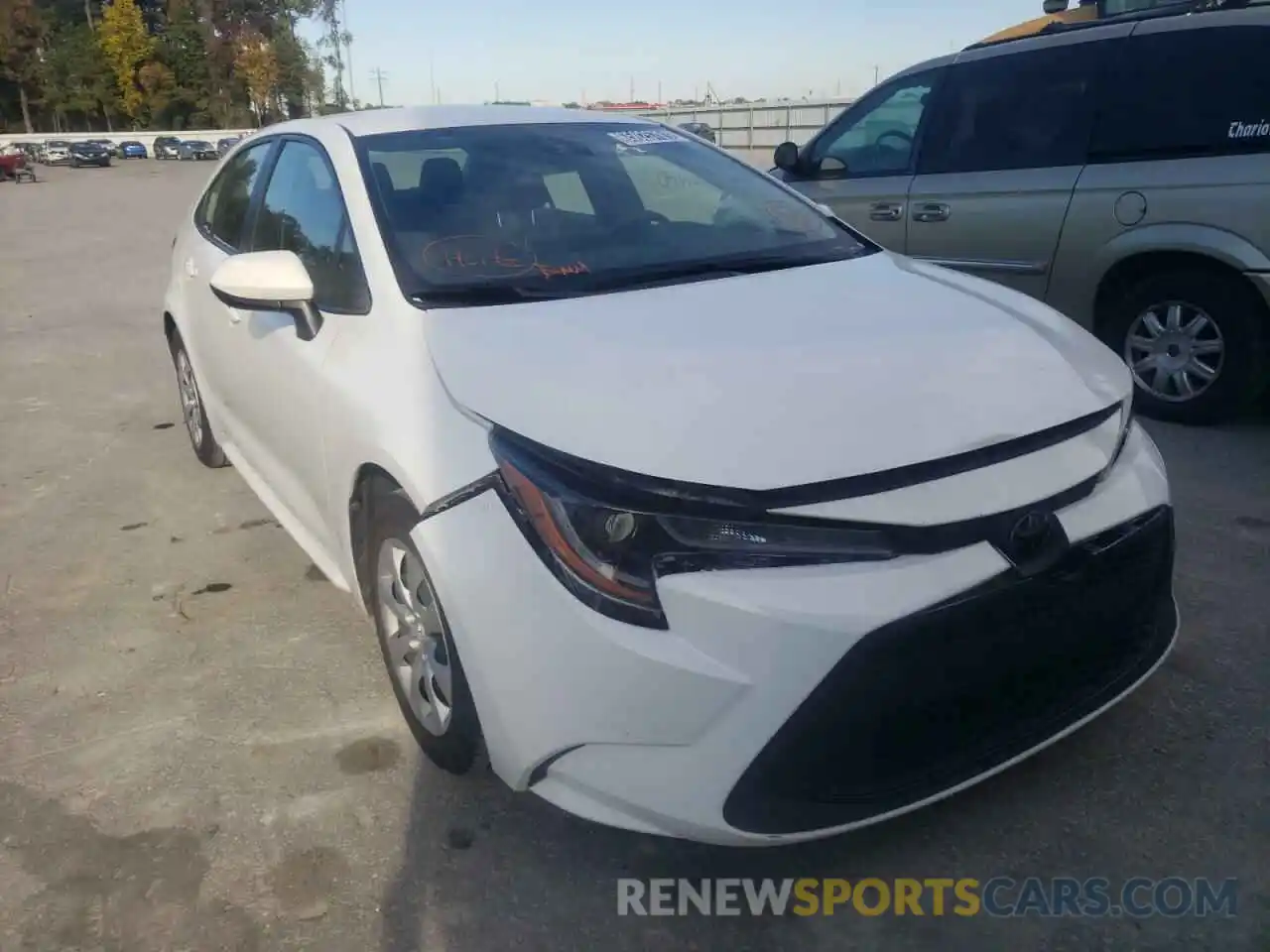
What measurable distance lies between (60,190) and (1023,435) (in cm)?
3523

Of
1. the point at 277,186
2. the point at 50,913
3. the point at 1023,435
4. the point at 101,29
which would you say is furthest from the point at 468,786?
the point at 101,29

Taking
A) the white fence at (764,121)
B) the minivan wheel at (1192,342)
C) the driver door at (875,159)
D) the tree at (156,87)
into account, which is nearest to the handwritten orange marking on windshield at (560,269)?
the minivan wheel at (1192,342)

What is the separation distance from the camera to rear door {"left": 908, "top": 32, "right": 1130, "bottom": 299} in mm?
5215

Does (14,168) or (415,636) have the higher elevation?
(415,636)

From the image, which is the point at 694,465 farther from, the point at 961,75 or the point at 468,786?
the point at 961,75

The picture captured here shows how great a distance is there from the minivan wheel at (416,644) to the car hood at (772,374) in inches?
16.2

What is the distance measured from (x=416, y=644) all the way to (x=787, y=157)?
4.43 metres

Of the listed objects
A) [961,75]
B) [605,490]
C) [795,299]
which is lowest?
[605,490]

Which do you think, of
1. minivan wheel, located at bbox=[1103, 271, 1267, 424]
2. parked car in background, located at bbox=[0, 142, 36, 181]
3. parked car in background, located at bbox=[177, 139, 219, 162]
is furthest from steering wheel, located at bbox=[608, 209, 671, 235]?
parked car in background, located at bbox=[177, 139, 219, 162]

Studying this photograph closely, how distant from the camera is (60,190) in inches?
1243

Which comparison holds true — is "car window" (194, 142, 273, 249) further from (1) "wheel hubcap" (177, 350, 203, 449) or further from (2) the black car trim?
(2) the black car trim

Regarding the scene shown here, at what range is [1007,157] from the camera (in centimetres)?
547

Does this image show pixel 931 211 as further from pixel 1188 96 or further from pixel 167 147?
pixel 167 147

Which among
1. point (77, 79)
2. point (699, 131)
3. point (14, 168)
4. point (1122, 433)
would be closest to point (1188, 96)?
point (1122, 433)
